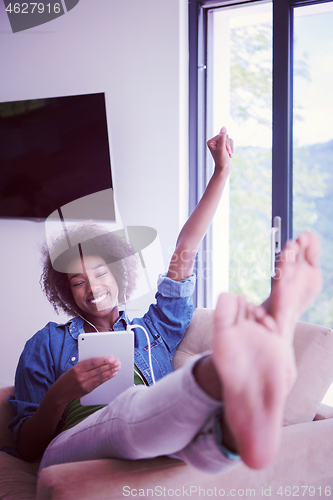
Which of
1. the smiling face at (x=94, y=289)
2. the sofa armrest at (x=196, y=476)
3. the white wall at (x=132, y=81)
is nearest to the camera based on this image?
the sofa armrest at (x=196, y=476)

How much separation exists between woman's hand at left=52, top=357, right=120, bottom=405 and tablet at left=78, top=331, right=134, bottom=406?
0.05 meters

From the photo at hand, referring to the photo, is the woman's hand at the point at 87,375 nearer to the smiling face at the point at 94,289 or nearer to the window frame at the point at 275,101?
the smiling face at the point at 94,289

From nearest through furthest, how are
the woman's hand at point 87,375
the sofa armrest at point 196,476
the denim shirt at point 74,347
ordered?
1. the sofa armrest at point 196,476
2. the woman's hand at point 87,375
3. the denim shirt at point 74,347

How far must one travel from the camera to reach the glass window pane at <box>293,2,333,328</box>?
2066 millimetres

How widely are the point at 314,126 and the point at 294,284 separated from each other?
163 cm

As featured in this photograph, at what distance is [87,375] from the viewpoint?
995 millimetres

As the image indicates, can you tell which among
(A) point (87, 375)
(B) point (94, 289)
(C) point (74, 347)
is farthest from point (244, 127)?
(A) point (87, 375)

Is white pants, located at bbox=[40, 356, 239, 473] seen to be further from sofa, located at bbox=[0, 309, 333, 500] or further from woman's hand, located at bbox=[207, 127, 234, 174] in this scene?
woman's hand, located at bbox=[207, 127, 234, 174]

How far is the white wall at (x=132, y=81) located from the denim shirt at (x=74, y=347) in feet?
3.02

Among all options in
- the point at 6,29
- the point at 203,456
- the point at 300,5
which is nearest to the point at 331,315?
the point at 300,5

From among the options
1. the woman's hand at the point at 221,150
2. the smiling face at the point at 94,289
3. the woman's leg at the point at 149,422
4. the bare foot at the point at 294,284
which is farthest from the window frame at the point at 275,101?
the woman's leg at the point at 149,422

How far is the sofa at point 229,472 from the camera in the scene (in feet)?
2.65

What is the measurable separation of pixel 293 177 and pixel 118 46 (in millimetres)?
1132

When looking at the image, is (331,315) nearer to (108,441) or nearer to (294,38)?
(294,38)
